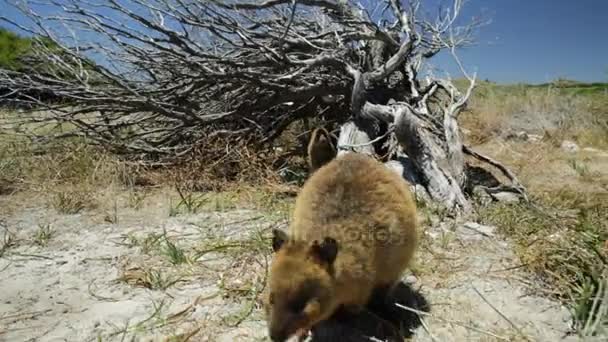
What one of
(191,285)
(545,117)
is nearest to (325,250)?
(191,285)

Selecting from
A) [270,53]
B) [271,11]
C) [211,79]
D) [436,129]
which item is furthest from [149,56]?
[436,129]

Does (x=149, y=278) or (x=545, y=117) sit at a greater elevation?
(x=545, y=117)

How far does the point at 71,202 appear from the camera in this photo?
4.56 metres

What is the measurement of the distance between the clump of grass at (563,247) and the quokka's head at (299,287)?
1098mm

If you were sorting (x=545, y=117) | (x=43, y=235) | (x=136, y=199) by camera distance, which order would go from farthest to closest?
(x=545, y=117)
(x=136, y=199)
(x=43, y=235)

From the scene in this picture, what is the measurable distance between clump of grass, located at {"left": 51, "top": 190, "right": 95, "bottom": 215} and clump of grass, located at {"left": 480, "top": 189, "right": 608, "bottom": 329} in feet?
11.8

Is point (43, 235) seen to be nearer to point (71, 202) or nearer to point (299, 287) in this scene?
point (71, 202)

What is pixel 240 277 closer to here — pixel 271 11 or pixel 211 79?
pixel 211 79

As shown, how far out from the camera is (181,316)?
2.71 meters

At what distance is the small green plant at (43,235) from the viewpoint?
370 centimetres

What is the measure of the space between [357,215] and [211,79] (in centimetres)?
365

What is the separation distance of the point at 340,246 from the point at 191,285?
1137mm

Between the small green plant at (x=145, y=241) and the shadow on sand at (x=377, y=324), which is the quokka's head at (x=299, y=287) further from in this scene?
the small green plant at (x=145, y=241)

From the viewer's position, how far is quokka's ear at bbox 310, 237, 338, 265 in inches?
86.6
